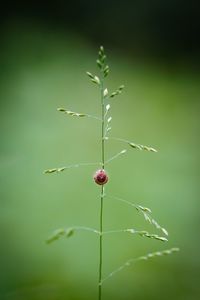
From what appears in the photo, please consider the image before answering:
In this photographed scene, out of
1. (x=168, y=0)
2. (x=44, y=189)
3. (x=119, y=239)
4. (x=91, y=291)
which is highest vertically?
(x=168, y=0)

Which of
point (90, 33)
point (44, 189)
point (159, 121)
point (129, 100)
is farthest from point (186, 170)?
point (90, 33)

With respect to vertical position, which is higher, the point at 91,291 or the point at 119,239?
the point at 119,239

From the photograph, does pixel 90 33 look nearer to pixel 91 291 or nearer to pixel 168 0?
pixel 168 0

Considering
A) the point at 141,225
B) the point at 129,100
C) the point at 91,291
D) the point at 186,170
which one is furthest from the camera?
the point at 129,100

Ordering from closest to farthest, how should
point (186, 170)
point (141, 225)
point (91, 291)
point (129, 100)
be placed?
point (91, 291) < point (141, 225) < point (186, 170) < point (129, 100)

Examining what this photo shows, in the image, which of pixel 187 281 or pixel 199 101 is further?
pixel 199 101

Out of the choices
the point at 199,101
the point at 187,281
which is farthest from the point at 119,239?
the point at 199,101
